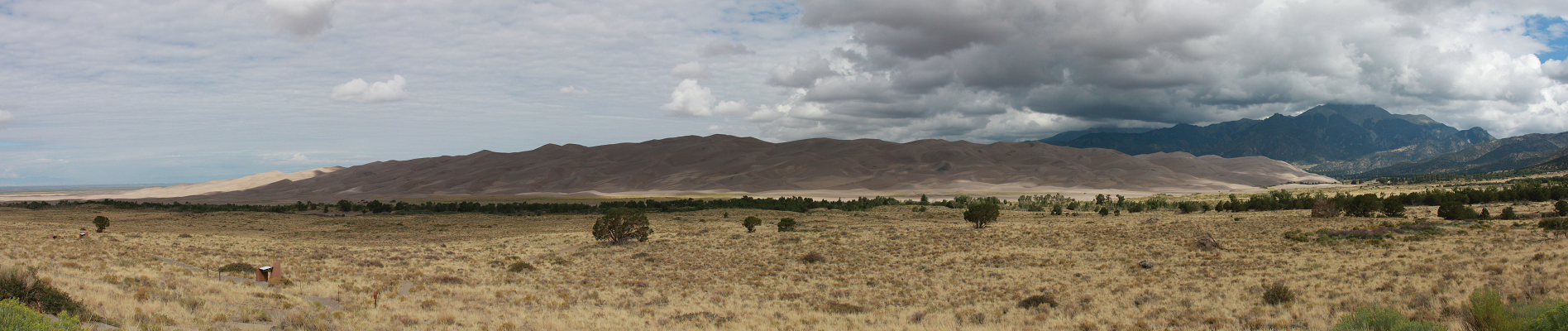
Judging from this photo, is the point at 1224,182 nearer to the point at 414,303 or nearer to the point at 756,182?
the point at 756,182

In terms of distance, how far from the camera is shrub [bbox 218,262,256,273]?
1956 centimetres

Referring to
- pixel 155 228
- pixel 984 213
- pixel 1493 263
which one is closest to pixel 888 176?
pixel 984 213

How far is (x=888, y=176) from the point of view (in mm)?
157750

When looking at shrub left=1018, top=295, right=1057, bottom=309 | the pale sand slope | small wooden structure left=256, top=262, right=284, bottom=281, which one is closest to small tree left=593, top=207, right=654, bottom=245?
small wooden structure left=256, top=262, right=284, bottom=281

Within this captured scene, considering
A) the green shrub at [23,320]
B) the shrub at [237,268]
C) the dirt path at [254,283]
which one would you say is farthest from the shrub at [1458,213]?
the shrub at [237,268]

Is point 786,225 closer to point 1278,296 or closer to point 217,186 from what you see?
point 1278,296

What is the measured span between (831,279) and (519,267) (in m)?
10.7

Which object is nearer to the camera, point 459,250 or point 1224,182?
point 459,250

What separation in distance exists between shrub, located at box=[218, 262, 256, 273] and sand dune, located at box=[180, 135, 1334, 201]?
12511cm

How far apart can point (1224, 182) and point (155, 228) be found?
177435mm

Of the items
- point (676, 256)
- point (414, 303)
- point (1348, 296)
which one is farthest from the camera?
point (676, 256)

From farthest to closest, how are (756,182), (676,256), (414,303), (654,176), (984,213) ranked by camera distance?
1. (654,176)
2. (756,182)
3. (984,213)
4. (676,256)
5. (414,303)

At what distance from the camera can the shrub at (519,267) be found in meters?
23.6

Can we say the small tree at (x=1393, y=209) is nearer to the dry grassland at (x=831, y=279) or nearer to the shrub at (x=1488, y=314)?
the dry grassland at (x=831, y=279)
